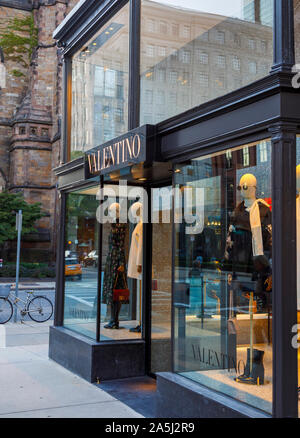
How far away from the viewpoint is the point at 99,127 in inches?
304

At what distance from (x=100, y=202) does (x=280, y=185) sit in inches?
163

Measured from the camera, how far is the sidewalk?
5468 mm

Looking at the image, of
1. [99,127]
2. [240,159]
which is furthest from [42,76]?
[240,159]

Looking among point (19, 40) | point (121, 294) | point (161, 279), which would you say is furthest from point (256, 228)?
point (19, 40)

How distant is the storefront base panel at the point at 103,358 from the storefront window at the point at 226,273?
2.00 meters

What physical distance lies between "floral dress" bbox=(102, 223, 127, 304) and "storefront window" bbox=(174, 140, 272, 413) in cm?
235

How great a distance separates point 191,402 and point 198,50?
399 cm

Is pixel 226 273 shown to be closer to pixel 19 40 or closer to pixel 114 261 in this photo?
pixel 114 261

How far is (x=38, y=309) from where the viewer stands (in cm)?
1302

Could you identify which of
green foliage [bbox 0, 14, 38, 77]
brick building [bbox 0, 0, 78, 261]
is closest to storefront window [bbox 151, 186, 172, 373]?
brick building [bbox 0, 0, 78, 261]

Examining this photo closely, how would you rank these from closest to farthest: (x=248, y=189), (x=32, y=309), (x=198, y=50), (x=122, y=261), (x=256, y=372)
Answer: (x=256, y=372) → (x=248, y=189) → (x=198, y=50) → (x=122, y=261) → (x=32, y=309)

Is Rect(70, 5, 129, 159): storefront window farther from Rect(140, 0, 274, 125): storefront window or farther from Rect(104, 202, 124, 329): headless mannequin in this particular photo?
Rect(104, 202, 124, 329): headless mannequin
